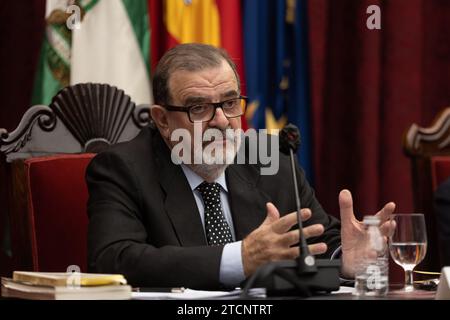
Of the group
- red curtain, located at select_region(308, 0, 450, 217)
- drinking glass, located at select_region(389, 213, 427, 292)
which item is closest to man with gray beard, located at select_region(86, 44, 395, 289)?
drinking glass, located at select_region(389, 213, 427, 292)

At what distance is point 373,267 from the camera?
2.09 metres

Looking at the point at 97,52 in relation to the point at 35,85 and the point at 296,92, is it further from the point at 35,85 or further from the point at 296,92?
the point at 296,92

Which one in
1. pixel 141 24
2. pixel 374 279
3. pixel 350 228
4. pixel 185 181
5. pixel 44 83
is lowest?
pixel 374 279

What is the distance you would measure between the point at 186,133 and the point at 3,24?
1.58 meters

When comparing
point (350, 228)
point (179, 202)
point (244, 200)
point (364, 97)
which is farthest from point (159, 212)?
point (364, 97)

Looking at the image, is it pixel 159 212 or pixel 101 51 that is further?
pixel 101 51

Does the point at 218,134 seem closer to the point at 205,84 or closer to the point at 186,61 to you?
the point at 205,84

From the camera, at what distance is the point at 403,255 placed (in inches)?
87.2

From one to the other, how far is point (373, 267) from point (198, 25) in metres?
2.26

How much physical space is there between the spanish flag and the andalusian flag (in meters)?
0.12

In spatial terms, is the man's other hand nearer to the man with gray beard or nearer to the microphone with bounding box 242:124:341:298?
the man with gray beard
